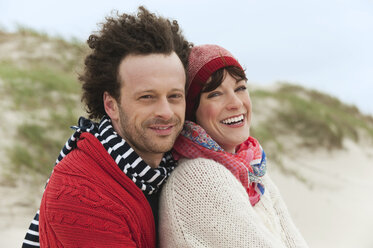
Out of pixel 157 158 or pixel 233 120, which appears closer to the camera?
pixel 157 158

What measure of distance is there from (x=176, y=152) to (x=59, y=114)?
4.33 meters

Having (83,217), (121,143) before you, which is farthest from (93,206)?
(121,143)

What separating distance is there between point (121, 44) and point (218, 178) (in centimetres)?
92

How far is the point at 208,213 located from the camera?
216 centimetres

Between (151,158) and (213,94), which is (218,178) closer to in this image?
(151,158)

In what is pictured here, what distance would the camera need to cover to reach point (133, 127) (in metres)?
2.41

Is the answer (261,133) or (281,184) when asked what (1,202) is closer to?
(281,184)

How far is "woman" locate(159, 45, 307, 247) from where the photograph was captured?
7.08ft

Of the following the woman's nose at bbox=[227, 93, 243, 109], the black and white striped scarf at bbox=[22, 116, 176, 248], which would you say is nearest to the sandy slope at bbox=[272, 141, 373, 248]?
the woman's nose at bbox=[227, 93, 243, 109]

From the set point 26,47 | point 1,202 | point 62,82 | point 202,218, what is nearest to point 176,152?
point 202,218

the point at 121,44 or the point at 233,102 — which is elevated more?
the point at 121,44

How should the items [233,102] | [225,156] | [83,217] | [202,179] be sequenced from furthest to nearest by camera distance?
[233,102], [225,156], [202,179], [83,217]

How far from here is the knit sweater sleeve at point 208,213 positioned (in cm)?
213

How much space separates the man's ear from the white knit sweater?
1.64ft
